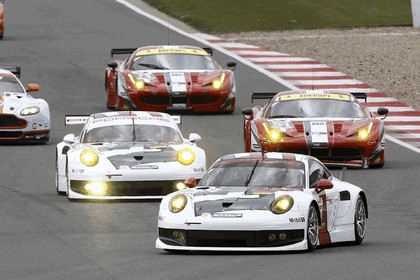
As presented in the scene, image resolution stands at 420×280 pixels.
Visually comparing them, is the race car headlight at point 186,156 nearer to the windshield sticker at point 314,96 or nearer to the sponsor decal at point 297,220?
the windshield sticker at point 314,96

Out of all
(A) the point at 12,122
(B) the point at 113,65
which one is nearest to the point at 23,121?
(A) the point at 12,122

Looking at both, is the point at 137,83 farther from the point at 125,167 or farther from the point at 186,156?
the point at 125,167

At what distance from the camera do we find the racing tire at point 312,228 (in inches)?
616

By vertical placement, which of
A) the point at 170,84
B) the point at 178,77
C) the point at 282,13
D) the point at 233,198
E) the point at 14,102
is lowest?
the point at 233,198

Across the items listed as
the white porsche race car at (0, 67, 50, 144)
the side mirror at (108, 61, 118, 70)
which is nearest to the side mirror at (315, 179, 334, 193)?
the white porsche race car at (0, 67, 50, 144)

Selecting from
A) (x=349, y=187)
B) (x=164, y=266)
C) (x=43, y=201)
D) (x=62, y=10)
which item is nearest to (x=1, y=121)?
(x=43, y=201)

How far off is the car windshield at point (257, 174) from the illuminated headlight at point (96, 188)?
346cm

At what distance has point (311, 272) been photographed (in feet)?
45.3

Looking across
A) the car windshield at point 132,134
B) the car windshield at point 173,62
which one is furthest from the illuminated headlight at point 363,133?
the car windshield at point 173,62

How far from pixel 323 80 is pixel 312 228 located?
1791cm

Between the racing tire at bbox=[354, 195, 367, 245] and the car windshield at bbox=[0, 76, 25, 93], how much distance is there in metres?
11.3

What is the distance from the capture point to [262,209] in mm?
15547

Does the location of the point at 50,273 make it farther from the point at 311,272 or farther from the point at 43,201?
the point at 43,201

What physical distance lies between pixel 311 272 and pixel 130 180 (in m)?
6.65
